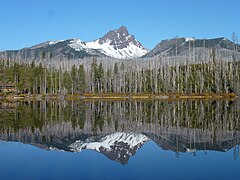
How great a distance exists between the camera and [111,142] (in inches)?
1011

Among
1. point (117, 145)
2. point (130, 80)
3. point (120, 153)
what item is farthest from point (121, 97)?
point (120, 153)

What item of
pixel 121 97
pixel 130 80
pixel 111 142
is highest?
pixel 130 80

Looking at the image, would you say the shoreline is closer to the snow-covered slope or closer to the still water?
the still water

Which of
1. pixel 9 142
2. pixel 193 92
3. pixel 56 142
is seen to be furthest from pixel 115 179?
pixel 193 92

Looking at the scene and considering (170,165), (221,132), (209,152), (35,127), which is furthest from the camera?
(35,127)

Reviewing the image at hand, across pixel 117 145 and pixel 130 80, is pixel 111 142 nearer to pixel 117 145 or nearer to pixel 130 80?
pixel 117 145

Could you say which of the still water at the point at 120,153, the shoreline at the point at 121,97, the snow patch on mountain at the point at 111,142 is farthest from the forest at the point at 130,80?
the snow patch on mountain at the point at 111,142

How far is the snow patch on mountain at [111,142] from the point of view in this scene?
77.3 feet

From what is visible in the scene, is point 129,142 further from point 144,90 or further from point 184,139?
point 144,90

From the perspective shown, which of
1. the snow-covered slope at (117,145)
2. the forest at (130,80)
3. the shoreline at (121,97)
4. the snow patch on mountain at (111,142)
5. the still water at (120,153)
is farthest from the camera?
the forest at (130,80)

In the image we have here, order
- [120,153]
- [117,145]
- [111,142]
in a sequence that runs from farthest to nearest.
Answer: [111,142], [117,145], [120,153]

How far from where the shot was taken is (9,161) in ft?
62.1

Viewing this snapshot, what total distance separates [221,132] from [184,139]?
4520 millimetres

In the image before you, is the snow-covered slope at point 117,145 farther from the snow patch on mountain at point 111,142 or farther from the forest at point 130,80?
the forest at point 130,80
